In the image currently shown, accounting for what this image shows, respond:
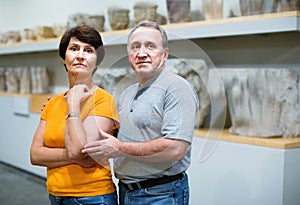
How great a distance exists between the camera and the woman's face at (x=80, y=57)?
0.88 meters

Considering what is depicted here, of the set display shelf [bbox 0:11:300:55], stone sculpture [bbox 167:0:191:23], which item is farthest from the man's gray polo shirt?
stone sculpture [bbox 167:0:191:23]

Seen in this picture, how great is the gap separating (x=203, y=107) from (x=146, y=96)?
4.01 ft

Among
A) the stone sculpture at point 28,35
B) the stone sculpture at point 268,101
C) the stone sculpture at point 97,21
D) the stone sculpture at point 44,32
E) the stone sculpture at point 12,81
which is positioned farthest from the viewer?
the stone sculpture at point 12,81

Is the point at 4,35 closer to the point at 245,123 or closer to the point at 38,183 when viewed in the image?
the point at 38,183

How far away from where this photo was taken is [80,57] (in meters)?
0.89

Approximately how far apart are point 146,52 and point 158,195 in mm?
335

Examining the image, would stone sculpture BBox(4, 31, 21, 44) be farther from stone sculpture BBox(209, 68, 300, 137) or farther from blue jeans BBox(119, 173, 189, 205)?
blue jeans BBox(119, 173, 189, 205)

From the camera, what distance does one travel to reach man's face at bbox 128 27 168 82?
81cm

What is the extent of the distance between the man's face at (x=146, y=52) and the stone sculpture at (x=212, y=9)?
1360 millimetres

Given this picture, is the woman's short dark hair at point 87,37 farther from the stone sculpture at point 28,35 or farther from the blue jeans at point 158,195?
the stone sculpture at point 28,35

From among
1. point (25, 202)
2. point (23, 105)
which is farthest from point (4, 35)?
point (25, 202)

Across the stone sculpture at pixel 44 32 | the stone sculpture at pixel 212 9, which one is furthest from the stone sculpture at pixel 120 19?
the stone sculpture at pixel 44 32

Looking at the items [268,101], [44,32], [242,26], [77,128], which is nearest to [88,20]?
[44,32]

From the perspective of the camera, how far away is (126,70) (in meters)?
1.01
